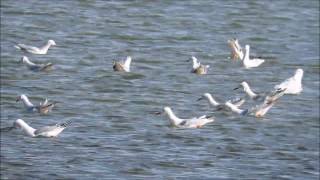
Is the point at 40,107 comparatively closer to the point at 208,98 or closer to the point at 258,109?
the point at 208,98

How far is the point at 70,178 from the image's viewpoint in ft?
58.2

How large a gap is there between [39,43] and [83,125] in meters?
8.60

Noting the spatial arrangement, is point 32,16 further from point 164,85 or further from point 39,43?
point 164,85

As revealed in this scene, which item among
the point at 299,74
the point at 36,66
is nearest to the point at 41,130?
the point at 36,66

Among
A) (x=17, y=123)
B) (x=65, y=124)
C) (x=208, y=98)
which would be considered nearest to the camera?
(x=17, y=123)

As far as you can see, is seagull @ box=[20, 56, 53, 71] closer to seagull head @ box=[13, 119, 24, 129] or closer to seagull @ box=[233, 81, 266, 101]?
seagull @ box=[233, 81, 266, 101]

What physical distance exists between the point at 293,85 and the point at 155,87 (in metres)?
2.25

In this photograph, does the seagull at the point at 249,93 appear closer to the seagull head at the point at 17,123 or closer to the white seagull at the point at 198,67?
the white seagull at the point at 198,67

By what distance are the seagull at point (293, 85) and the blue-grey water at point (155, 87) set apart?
0.22 metres

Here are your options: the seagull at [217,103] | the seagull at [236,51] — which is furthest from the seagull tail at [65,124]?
the seagull at [236,51]

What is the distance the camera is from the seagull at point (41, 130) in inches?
814

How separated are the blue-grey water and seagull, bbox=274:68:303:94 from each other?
221 mm

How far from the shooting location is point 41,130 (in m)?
20.8

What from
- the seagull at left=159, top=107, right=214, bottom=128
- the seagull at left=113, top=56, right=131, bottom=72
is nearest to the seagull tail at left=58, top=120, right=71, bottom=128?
the seagull at left=159, top=107, right=214, bottom=128
